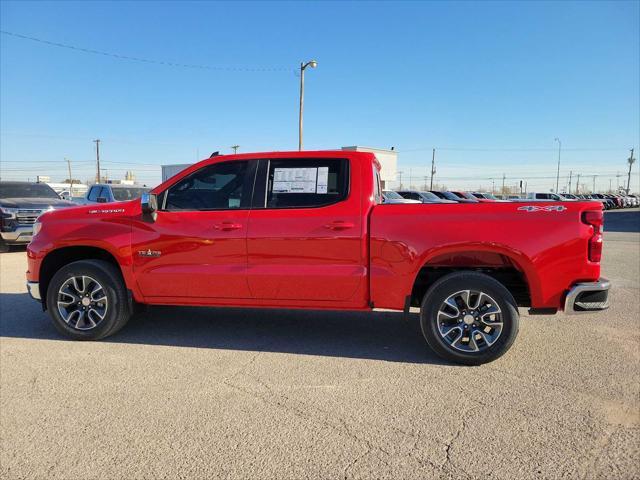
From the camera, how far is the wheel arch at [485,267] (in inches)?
158

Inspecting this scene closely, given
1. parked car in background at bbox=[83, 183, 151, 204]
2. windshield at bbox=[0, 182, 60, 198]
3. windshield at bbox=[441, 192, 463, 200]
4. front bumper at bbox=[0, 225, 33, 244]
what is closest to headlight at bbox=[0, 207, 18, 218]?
front bumper at bbox=[0, 225, 33, 244]

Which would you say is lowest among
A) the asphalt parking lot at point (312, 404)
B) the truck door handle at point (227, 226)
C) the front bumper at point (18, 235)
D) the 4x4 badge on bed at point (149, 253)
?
the asphalt parking lot at point (312, 404)

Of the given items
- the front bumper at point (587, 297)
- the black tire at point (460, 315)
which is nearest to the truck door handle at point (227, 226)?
the black tire at point (460, 315)

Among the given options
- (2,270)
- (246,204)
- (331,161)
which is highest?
(331,161)

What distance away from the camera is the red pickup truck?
3.99 m

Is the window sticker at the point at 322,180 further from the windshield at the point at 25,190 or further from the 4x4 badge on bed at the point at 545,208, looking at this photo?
the windshield at the point at 25,190

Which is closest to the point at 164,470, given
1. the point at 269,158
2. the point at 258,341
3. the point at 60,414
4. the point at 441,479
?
the point at 60,414

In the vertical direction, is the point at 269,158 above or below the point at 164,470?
above

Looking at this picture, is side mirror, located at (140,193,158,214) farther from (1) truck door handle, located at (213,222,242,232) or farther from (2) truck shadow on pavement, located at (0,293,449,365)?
(2) truck shadow on pavement, located at (0,293,449,365)

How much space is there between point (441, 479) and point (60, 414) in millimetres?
2583

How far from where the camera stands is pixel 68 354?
443 centimetres

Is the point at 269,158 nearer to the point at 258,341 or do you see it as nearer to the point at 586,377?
the point at 258,341

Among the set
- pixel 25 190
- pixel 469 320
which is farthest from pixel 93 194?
pixel 469 320

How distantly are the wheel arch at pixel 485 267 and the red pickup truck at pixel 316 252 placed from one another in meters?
0.01
